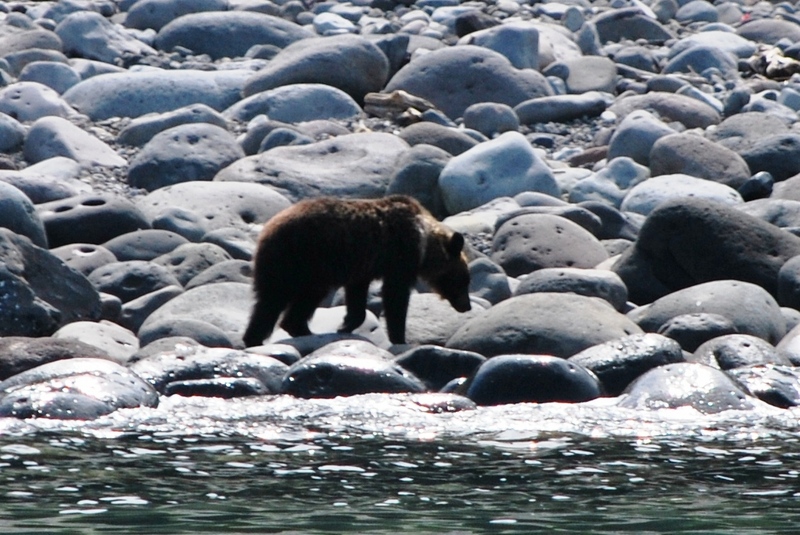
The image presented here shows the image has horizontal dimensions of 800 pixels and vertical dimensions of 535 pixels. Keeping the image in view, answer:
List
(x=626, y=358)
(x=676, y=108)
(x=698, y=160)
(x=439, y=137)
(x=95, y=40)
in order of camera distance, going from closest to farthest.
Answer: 1. (x=626, y=358)
2. (x=698, y=160)
3. (x=439, y=137)
4. (x=676, y=108)
5. (x=95, y=40)

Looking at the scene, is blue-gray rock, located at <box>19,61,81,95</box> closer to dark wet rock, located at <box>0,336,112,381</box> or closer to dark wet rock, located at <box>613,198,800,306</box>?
dark wet rock, located at <box>613,198,800,306</box>

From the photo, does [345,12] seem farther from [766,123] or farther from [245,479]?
[245,479]

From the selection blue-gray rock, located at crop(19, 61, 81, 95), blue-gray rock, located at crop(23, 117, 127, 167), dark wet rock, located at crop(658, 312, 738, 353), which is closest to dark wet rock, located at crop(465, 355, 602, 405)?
dark wet rock, located at crop(658, 312, 738, 353)

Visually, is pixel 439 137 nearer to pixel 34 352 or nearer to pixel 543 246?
pixel 543 246

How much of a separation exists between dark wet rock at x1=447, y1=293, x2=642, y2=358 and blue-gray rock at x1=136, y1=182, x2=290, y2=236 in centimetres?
379

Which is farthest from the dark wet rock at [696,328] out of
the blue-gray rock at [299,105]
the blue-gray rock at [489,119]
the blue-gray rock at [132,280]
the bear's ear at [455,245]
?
the blue-gray rock at [299,105]

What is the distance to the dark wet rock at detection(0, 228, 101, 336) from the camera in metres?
9.91

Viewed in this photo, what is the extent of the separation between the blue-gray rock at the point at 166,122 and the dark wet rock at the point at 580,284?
19.8 feet

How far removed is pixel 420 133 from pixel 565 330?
654 cm

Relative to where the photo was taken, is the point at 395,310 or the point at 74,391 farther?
the point at 395,310

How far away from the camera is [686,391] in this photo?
841 cm

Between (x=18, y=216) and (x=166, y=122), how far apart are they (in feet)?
15.4

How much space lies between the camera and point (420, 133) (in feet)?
52.1

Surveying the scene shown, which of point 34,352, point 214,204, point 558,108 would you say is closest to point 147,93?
point 214,204
